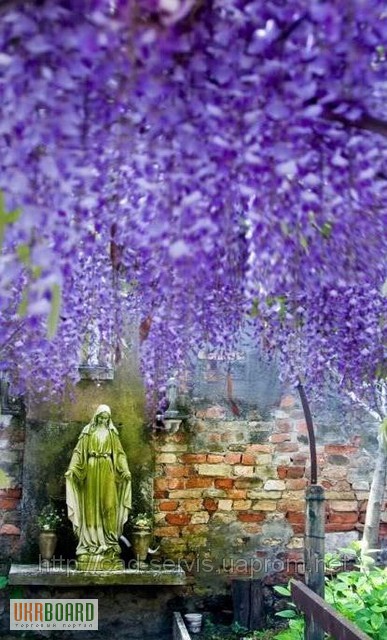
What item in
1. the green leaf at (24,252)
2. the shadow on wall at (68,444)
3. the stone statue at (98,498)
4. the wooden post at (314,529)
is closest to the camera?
the green leaf at (24,252)

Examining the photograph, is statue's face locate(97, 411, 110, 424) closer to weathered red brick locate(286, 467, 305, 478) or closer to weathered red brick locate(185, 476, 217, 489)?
weathered red brick locate(185, 476, 217, 489)

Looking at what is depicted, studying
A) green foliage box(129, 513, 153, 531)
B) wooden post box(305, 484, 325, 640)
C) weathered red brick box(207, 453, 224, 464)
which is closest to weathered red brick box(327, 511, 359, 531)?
weathered red brick box(207, 453, 224, 464)

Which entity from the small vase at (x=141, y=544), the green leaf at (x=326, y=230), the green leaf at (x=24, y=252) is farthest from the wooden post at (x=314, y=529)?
the green leaf at (x=24, y=252)

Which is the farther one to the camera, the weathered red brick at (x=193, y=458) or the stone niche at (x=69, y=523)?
the weathered red brick at (x=193, y=458)

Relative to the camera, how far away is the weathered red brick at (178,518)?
5414 millimetres

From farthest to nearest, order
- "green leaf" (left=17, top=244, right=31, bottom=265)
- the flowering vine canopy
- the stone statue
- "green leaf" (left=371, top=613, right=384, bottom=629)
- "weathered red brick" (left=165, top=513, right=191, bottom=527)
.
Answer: "weathered red brick" (left=165, top=513, right=191, bottom=527)
the stone statue
"green leaf" (left=371, top=613, right=384, bottom=629)
"green leaf" (left=17, top=244, right=31, bottom=265)
the flowering vine canopy

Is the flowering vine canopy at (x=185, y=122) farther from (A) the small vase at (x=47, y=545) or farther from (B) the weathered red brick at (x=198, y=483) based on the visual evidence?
(B) the weathered red brick at (x=198, y=483)

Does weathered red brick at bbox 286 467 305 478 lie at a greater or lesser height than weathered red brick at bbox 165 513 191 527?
greater

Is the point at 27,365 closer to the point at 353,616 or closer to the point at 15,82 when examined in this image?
the point at 353,616

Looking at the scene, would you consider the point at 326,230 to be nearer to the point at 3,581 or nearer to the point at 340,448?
the point at 340,448

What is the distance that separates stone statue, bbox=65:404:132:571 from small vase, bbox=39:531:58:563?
165 millimetres

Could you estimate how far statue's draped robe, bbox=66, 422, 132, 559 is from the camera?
5.11 metres

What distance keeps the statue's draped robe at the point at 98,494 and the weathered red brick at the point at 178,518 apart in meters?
0.36

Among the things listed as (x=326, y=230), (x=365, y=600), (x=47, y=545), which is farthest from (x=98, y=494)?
(x=326, y=230)
